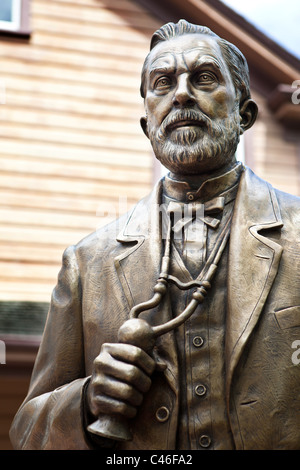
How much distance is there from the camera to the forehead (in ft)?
10.7

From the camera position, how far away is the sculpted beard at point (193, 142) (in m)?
3.14

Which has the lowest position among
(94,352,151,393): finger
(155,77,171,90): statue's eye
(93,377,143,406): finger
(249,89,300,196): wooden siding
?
(249,89,300,196): wooden siding

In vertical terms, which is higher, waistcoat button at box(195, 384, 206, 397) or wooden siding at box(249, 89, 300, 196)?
waistcoat button at box(195, 384, 206, 397)

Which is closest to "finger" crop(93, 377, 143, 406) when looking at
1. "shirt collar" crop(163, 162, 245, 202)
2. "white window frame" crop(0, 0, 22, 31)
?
"shirt collar" crop(163, 162, 245, 202)

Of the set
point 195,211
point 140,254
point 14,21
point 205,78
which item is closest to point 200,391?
point 140,254

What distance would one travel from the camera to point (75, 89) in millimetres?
8172

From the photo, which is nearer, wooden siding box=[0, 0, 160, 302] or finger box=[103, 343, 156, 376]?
finger box=[103, 343, 156, 376]

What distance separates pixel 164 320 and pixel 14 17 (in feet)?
20.2

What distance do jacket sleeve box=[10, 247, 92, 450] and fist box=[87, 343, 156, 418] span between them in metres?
0.16

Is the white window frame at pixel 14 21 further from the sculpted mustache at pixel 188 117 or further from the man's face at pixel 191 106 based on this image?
the sculpted mustache at pixel 188 117

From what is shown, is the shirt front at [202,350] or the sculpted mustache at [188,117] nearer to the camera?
the shirt front at [202,350]

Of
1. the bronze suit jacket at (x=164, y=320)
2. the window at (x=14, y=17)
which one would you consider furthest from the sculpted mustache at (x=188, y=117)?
the window at (x=14, y=17)

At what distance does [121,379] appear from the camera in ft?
8.94

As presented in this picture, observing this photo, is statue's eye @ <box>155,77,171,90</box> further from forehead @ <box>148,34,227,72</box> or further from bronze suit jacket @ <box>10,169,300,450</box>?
bronze suit jacket @ <box>10,169,300,450</box>
